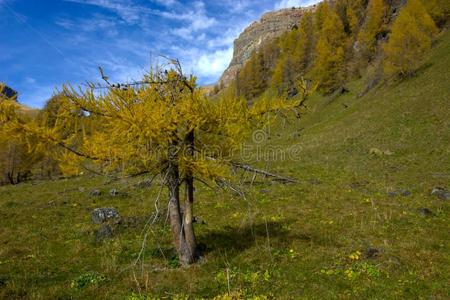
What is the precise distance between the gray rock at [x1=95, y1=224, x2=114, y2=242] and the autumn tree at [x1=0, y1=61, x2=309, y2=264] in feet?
15.4

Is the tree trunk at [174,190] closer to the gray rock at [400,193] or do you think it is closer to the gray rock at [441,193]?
the gray rock at [400,193]

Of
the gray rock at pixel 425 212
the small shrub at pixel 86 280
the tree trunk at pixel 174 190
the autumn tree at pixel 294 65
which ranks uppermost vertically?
the autumn tree at pixel 294 65

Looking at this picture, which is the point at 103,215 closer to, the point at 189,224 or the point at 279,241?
the point at 189,224

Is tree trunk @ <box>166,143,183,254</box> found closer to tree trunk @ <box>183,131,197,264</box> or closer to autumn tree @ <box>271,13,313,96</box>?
tree trunk @ <box>183,131,197,264</box>

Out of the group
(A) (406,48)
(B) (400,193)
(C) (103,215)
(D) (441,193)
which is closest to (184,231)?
(C) (103,215)

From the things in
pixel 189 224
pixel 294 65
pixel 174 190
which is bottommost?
pixel 189 224

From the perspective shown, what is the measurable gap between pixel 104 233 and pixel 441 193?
1769 cm

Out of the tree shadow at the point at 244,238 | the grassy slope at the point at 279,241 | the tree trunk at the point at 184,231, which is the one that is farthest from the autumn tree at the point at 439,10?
the tree trunk at the point at 184,231

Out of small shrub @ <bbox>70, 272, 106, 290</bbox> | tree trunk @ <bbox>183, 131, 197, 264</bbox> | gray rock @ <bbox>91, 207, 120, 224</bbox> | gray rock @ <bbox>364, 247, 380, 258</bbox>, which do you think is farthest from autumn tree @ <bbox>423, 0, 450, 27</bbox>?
small shrub @ <bbox>70, 272, 106, 290</bbox>

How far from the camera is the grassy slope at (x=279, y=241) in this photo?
30.7 feet

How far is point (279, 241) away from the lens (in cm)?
1294

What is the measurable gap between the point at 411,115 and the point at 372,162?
12660 millimetres

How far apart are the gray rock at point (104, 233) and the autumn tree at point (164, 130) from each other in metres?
4.69

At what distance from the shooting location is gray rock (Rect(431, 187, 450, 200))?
18781mm
